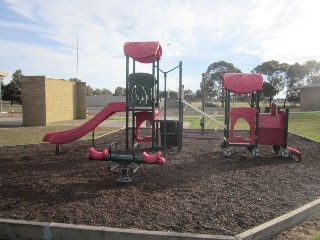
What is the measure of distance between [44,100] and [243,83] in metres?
15.7

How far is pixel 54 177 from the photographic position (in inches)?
264

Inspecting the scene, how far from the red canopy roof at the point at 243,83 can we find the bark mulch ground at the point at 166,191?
1.99 m

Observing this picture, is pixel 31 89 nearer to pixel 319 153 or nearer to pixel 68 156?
pixel 68 156

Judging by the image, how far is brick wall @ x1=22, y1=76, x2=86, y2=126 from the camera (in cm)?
2122

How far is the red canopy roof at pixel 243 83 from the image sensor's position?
372 inches

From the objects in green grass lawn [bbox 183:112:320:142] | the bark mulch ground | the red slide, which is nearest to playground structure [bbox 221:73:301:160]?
the bark mulch ground

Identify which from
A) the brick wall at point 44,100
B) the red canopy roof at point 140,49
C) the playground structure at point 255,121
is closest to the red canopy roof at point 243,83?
the playground structure at point 255,121

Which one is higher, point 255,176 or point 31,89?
point 31,89

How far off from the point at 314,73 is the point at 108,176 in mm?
77213

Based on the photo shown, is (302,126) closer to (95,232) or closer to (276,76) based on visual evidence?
(95,232)

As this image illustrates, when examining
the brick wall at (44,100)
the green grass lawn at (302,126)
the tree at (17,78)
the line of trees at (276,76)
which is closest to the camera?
the green grass lawn at (302,126)

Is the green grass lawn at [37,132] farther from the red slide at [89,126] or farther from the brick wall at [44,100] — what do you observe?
the red slide at [89,126]

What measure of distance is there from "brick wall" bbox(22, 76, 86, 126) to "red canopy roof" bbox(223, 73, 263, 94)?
15169 millimetres

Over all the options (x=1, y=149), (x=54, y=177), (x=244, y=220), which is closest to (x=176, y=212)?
(x=244, y=220)
